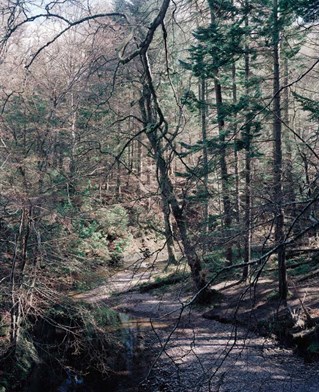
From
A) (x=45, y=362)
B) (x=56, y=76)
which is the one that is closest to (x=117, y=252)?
(x=56, y=76)

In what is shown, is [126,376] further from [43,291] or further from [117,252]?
[117,252]

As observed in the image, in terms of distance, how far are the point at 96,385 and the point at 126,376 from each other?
27.0 inches

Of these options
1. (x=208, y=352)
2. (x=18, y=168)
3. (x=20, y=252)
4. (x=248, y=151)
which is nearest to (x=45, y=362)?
(x=20, y=252)

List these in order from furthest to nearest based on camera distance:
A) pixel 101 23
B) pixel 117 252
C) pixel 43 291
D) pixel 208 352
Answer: pixel 117 252
pixel 208 352
pixel 43 291
pixel 101 23

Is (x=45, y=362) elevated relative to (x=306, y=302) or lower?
lower

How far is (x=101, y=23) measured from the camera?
7.77ft

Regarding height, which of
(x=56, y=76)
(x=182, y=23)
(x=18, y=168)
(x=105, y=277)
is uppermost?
(x=56, y=76)

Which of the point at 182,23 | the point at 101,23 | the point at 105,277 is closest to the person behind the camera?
the point at 101,23

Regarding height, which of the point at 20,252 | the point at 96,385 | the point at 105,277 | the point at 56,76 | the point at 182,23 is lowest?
the point at 96,385

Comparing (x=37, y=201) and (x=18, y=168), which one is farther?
(x=18, y=168)

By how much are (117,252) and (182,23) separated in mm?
17645

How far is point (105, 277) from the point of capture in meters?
9.78

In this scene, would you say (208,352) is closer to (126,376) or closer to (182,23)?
(126,376)

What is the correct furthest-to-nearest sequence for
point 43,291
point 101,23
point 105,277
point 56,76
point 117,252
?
point 117,252 < point 56,76 < point 105,277 < point 43,291 < point 101,23
